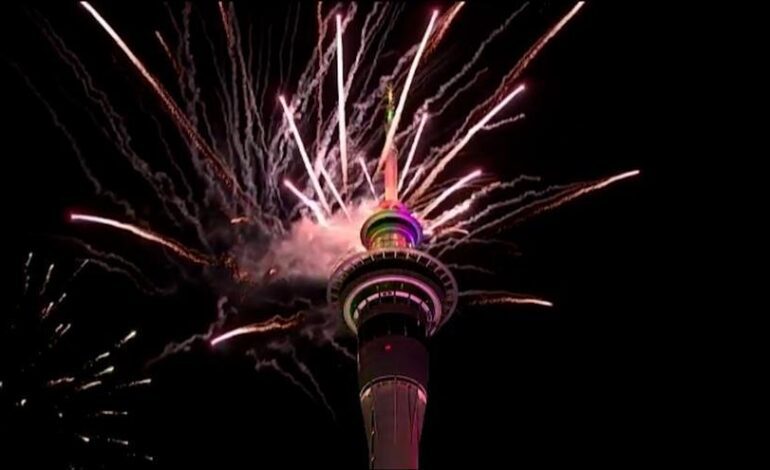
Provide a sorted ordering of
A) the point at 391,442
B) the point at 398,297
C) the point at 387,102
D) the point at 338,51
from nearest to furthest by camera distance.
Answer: the point at 338,51 < the point at 387,102 < the point at 391,442 < the point at 398,297

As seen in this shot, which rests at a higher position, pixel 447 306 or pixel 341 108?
pixel 447 306

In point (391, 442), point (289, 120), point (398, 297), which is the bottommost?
point (391, 442)

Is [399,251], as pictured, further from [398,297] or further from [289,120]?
[289,120]

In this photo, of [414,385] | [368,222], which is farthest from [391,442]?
[368,222]

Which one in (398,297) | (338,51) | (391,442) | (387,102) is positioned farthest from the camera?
(398,297)

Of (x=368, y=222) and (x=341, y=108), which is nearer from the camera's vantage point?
(x=341, y=108)

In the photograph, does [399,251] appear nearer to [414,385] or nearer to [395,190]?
[395,190]
